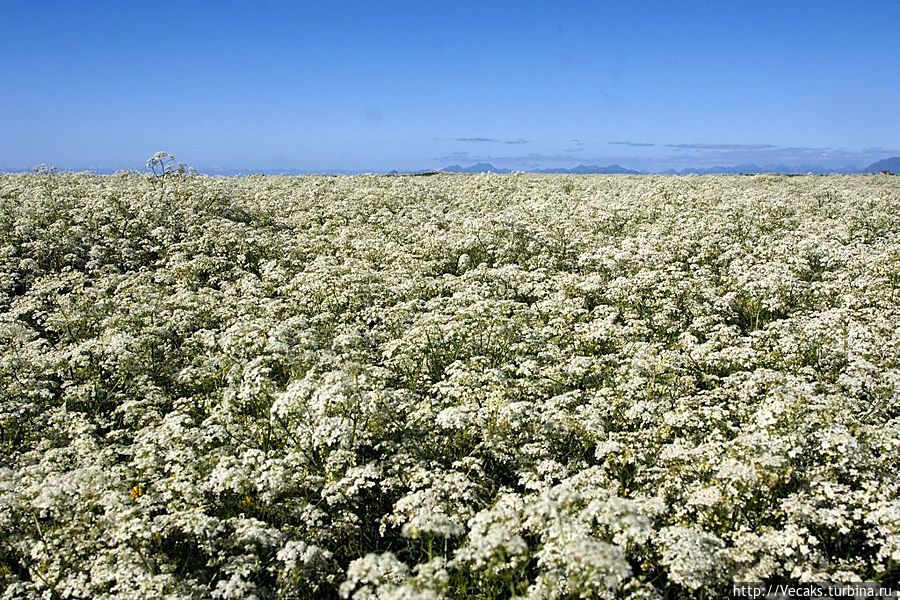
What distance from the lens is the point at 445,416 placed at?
33.3 ft

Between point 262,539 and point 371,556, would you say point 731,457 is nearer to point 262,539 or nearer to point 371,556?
point 371,556

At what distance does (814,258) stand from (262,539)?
22.2 meters

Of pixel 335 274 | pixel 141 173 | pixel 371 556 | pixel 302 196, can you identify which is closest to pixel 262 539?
pixel 371 556

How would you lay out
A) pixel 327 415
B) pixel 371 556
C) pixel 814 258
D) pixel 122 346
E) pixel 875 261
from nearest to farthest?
pixel 371 556, pixel 327 415, pixel 122 346, pixel 875 261, pixel 814 258

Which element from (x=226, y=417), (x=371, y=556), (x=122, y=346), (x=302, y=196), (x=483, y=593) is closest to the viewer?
(x=371, y=556)

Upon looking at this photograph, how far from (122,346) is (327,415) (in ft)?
21.2

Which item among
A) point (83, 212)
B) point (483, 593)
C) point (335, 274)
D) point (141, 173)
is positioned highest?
point (141, 173)

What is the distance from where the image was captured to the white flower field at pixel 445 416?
800 centimetres

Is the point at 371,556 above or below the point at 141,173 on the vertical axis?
below

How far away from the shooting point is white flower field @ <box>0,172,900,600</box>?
8.00m

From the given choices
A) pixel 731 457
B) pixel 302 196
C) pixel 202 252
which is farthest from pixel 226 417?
pixel 302 196

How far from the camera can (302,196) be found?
3553 cm

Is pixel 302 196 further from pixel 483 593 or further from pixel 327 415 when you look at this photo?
pixel 483 593

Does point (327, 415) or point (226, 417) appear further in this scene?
point (226, 417)
